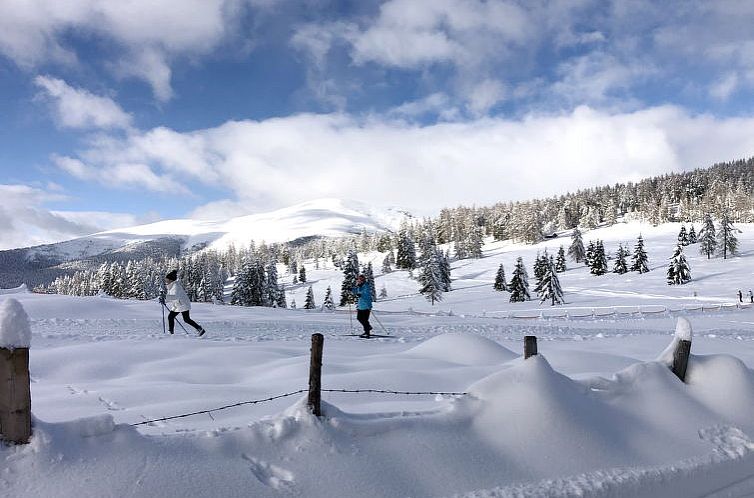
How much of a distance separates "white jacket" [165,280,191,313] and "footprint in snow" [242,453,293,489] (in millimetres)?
10010

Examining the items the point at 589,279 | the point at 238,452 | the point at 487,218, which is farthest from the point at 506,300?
the point at 487,218

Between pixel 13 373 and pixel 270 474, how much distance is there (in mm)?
1896

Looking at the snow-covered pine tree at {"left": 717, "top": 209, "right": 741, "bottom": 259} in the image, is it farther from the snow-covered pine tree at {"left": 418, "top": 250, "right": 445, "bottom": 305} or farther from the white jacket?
the white jacket

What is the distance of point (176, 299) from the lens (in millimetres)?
12938

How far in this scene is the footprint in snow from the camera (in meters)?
3.58

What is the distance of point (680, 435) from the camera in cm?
533

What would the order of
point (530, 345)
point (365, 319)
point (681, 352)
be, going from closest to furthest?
point (530, 345), point (681, 352), point (365, 319)

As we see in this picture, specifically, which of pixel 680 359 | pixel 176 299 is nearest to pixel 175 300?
pixel 176 299

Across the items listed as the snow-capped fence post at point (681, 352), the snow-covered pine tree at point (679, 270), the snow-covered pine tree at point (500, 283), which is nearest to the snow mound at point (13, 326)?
the snow-capped fence post at point (681, 352)

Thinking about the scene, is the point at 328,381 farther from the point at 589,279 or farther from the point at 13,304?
the point at 589,279

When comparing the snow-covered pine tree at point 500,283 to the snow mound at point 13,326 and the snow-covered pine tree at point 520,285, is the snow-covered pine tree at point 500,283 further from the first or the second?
the snow mound at point 13,326

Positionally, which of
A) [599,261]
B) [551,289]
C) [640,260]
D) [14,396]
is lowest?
[551,289]

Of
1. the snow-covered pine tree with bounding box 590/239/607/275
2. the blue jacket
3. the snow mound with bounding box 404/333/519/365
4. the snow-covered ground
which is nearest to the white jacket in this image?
the snow-covered ground

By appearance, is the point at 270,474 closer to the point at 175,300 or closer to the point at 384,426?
the point at 384,426
